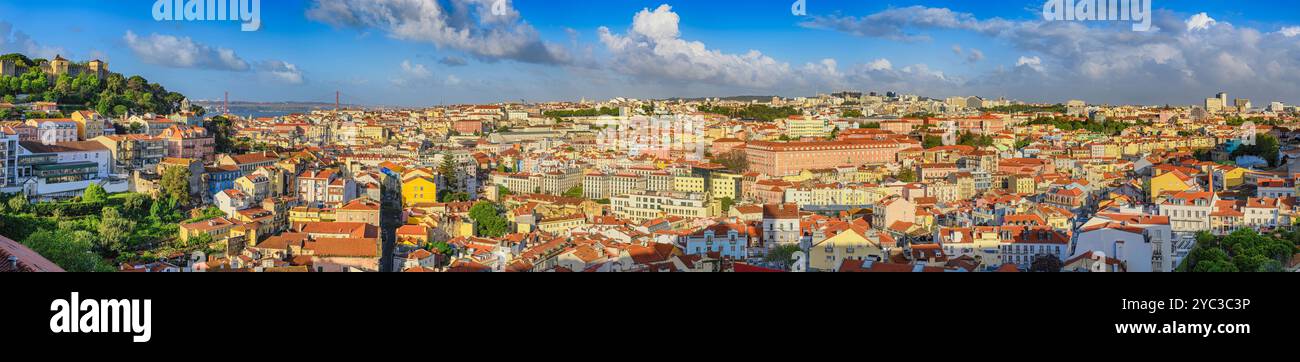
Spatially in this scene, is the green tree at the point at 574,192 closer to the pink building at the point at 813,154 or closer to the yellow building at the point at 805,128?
the pink building at the point at 813,154

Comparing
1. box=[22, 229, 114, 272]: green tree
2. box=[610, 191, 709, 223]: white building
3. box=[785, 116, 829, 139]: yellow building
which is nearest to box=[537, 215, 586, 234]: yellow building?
box=[610, 191, 709, 223]: white building

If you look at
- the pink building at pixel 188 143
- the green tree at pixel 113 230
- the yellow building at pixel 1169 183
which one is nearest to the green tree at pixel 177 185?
the green tree at pixel 113 230

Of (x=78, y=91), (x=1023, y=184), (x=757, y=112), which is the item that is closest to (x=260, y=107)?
(x=78, y=91)

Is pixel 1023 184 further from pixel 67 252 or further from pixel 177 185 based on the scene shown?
pixel 67 252

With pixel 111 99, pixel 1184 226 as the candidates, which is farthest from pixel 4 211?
pixel 1184 226

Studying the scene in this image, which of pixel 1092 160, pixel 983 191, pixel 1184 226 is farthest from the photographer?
pixel 1092 160

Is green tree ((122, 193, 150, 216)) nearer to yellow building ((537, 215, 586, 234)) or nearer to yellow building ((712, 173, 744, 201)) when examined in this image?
yellow building ((537, 215, 586, 234))
